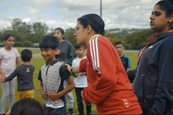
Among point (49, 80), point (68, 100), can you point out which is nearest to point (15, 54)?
point (68, 100)

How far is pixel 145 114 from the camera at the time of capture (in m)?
2.77

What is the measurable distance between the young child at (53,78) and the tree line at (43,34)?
170ft

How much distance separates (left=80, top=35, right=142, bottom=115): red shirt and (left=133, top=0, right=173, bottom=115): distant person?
124 mm

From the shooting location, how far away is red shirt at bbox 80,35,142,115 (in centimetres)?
262

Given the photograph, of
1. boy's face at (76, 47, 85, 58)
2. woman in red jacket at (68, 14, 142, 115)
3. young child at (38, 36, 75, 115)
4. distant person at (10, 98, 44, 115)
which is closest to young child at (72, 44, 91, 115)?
boy's face at (76, 47, 85, 58)

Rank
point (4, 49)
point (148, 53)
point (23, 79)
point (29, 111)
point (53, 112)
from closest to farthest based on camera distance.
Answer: point (29, 111) < point (148, 53) < point (53, 112) < point (23, 79) < point (4, 49)

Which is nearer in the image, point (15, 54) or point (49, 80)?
point (49, 80)

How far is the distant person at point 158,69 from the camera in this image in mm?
2521

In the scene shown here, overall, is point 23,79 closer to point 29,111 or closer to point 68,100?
point 68,100

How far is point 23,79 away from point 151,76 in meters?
4.48

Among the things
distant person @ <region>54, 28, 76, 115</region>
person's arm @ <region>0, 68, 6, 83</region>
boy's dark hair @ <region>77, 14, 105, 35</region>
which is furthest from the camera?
distant person @ <region>54, 28, 76, 115</region>

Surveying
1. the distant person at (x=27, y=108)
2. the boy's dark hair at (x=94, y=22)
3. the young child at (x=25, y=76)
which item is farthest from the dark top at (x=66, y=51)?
the distant person at (x=27, y=108)

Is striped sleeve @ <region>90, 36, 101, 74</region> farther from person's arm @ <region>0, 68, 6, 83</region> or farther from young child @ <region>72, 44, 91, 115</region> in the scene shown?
young child @ <region>72, 44, 91, 115</region>

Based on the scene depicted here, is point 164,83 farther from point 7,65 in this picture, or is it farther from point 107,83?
point 7,65
